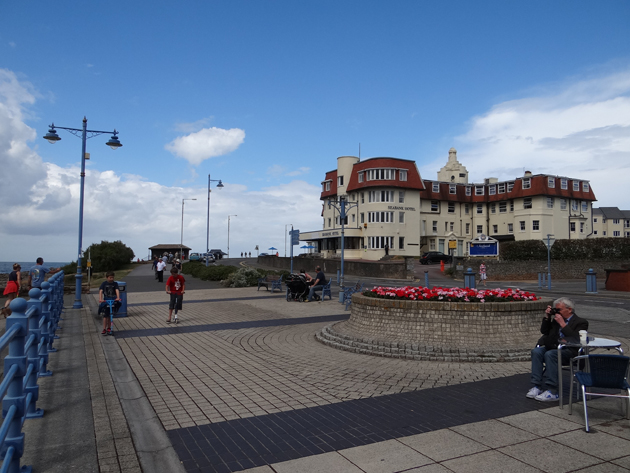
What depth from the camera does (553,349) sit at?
6.25 m

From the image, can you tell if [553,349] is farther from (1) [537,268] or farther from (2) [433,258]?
(2) [433,258]

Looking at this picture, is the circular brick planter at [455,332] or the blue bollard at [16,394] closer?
the blue bollard at [16,394]

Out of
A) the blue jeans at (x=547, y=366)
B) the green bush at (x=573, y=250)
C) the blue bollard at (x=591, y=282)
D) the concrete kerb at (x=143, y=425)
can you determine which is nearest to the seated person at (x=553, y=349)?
the blue jeans at (x=547, y=366)

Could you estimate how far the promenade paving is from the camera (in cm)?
429

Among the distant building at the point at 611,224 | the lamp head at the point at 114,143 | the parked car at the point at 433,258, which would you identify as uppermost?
the distant building at the point at 611,224

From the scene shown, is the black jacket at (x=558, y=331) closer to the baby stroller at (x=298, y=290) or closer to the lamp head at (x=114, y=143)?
the baby stroller at (x=298, y=290)

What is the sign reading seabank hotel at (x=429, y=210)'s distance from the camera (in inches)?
2260

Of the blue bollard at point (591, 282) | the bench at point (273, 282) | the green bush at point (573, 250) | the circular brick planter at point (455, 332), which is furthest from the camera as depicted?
the green bush at point (573, 250)

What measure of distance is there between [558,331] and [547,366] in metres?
0.50

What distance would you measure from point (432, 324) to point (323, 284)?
1080 centimetres

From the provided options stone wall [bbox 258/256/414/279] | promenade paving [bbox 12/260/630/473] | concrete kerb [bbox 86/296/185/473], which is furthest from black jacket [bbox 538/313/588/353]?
stone wall [bbox 258/256/414/279]

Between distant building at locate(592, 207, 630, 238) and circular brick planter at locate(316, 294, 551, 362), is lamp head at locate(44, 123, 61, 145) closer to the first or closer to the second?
circular brick planter at locate(316, 294, 551, 362)

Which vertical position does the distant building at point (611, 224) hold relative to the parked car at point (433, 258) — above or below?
above

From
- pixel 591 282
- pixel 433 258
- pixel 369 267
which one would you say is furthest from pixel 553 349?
pixel 433 258
